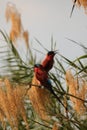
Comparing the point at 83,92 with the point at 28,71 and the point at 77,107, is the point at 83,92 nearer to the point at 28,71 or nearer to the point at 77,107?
the point at 77,107

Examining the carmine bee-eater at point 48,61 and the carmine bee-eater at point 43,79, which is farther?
the carmine bee-eater at point 48,61

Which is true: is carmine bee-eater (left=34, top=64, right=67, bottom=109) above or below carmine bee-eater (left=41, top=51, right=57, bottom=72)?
below

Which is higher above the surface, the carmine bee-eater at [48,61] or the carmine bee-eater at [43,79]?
the carmine bee-eater at [48,61]

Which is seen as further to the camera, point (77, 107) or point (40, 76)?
point (40, 76)

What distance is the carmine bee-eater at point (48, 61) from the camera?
4.04 metres

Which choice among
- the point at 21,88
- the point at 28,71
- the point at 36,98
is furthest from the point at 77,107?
the point at 28,71

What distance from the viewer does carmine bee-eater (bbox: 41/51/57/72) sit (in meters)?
4.04

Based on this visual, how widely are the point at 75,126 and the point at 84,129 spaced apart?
120mm

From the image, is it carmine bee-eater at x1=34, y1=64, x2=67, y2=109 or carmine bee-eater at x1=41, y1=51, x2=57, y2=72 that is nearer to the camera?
carmine bee-eater at x1=34, y1=64, x2=67, y2=109

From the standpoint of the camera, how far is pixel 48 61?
13.6 ft

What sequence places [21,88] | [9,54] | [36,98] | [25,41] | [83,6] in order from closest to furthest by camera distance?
[83,6] → [36,98] → [21,88] → [25,41] → [9,54]

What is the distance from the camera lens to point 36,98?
3324 mm

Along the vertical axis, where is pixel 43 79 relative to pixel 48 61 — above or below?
below

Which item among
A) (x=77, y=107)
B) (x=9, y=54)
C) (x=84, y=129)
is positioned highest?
(x=9, y=54)
